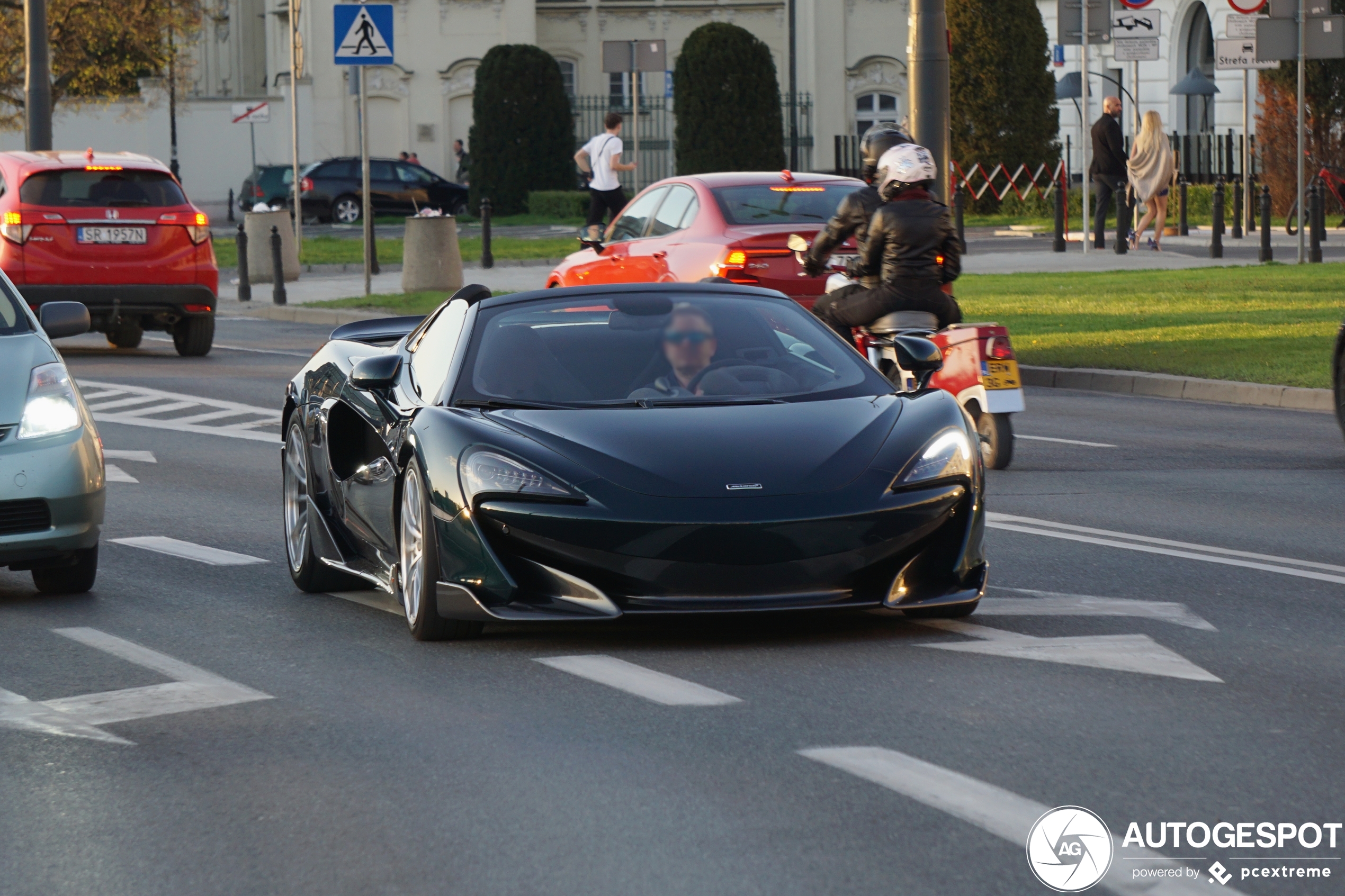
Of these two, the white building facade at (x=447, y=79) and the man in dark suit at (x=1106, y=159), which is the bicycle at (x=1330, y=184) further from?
the white building facade at (x=447, y=79)

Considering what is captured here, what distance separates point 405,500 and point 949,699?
2121 mm

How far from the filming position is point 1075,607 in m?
7.96

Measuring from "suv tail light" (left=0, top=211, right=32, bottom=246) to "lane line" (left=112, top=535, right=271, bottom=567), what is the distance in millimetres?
10670

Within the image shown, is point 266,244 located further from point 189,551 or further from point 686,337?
point 686,337

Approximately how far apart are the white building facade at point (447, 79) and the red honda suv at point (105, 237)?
39.8 metres

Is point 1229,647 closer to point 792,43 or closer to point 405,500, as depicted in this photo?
point 405,500

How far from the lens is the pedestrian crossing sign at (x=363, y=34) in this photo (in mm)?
25109

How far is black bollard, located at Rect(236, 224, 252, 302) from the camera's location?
28.5 meters

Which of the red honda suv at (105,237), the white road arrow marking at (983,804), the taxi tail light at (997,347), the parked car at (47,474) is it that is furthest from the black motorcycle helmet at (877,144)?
the red honda suv at (105,237)

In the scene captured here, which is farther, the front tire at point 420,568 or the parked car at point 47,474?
the parked car at point 47,474

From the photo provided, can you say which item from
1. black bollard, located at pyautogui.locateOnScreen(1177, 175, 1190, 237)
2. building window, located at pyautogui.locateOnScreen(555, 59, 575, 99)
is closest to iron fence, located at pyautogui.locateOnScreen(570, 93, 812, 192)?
building window, located at pyautogui.locateOnScreen(555, 59, 575, 99)

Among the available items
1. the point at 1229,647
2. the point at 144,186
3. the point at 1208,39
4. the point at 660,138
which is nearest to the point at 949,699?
the point at 1229,647

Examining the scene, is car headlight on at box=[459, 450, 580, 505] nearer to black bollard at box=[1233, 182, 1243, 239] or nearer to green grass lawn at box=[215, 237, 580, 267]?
green grass lawn at box=[215, 237, 580, 267]

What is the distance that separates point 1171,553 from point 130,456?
23.2ft
